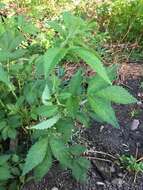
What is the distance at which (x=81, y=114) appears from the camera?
1900 millimetres

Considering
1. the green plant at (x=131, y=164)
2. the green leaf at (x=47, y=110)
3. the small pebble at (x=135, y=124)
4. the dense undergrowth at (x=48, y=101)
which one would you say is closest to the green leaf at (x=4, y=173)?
the dense undergrowth at (x=48, y=101)

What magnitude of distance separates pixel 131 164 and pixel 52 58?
2.98 feet

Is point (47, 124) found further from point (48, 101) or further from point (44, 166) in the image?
point (44, 166)

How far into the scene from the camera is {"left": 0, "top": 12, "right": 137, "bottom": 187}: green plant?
1665mm

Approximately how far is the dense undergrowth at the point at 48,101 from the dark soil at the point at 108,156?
5.3 inches

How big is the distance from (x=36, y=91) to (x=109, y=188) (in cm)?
61

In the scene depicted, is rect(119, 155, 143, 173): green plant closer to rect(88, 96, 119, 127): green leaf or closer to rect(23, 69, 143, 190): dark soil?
rect(23, 69, 143, 190): dark soil

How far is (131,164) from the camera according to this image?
2197mm

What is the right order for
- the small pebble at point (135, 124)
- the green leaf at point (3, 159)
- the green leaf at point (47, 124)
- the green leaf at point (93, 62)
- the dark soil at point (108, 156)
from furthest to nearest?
the small pebble at point (135, 124) < the dark soil at point (108, 156) < the green leaf at point (3, 159) < the green leaf at point (47, 124) < the green leaf at point (93, 62)

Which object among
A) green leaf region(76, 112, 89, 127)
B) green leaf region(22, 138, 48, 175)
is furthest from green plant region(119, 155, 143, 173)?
green leaf region(22, 138, 48, 175)

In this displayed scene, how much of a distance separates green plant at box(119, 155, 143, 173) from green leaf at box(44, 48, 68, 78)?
2.85 feet

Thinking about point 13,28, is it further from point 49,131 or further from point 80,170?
point 80,170

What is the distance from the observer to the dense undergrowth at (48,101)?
1.68m

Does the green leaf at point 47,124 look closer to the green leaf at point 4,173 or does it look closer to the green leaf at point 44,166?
the green leaf at point 44,166
